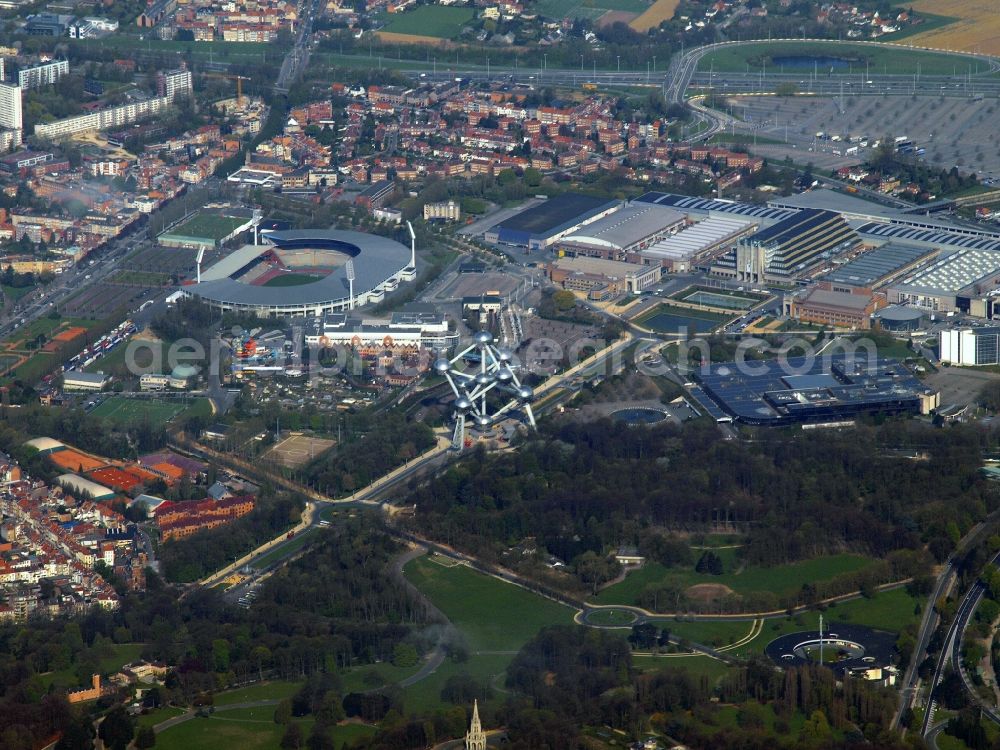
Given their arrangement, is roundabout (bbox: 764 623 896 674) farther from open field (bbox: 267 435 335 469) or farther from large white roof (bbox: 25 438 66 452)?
large white roof (bbox: 25 438 66 452)

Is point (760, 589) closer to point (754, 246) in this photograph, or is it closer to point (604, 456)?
point (604, 456)

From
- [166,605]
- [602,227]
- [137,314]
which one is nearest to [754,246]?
[602,227]

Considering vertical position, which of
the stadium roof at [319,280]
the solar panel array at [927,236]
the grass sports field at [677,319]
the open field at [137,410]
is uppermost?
the solar panel array at [927,236]

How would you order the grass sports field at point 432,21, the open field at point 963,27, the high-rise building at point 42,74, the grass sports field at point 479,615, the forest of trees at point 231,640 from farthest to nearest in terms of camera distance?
the grass sports field at point 432,21 → the open field at point 963,27 → the high-rise building at point 42,74 → the grass sports field at point 479,615 → the forest of trees at point 231,640

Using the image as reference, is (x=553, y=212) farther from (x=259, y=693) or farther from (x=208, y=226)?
(x=259, y=693)

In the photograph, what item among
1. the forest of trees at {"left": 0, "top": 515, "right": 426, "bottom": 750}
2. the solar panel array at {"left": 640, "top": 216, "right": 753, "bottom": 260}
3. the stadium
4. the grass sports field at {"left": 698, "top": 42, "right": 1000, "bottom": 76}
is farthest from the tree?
the grass sports field at {"left": 698, "top": 42, "right": 1000, "bottom": 76}

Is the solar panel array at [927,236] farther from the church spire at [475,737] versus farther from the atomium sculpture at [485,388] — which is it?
the church spire at [475,737]

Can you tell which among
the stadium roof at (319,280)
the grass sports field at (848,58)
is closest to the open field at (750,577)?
the stadium roof at (319,280)

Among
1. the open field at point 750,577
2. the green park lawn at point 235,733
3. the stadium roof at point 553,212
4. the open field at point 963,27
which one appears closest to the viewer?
the green park lawn at point 235,733
